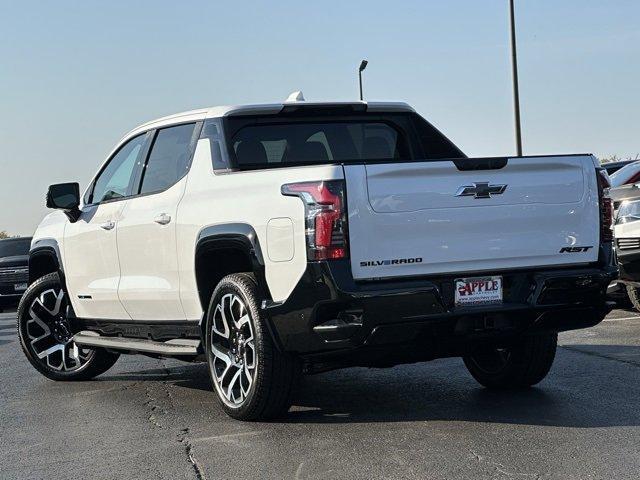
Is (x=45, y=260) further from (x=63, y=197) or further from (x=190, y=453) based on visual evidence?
(x=190, y=453)

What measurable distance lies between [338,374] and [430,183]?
117 inches

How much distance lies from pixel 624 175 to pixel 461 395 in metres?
7.93

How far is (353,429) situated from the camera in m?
6.10

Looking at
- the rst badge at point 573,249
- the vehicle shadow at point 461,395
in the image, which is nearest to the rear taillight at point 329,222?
the vehicle shadow at point 461,395

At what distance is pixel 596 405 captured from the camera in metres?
6.50

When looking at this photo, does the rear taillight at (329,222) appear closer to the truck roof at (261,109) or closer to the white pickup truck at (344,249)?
the white pickup truck at (344,249)

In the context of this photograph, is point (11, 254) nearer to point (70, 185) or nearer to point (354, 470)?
point (70, 185)

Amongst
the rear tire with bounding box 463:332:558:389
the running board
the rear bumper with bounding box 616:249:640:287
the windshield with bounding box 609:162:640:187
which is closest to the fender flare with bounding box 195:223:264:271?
the running board

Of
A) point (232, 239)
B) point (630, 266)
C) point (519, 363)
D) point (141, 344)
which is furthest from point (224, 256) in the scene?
point (630, 266)

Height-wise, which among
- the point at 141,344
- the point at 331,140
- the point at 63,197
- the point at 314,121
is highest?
the point at 314,121

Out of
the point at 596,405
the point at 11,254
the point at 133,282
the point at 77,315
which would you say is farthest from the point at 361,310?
the point at 11,254

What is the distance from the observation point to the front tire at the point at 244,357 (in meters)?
6.06

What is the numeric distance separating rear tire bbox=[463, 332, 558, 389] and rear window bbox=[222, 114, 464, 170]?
1530 millimetres

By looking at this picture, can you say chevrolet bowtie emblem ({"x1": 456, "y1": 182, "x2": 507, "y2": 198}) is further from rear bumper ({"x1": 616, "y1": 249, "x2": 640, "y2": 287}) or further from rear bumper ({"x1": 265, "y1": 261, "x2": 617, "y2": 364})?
rear bumper ({"x1": 616, "y1": 249, "x2": 640, "y2": 287})
